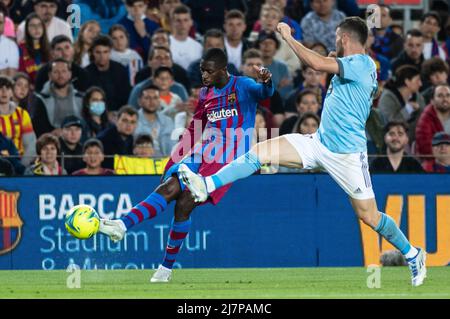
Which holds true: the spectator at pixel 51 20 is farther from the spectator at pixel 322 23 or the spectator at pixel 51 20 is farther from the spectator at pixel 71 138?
the spectator at pixel 322 23

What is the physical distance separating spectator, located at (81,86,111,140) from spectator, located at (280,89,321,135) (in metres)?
2.64

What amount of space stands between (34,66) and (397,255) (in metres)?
6.64

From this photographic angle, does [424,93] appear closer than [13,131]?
No

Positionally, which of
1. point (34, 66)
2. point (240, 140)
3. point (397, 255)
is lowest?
point (397, 255)

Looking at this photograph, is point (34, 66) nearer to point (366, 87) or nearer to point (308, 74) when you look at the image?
point (308, 74)

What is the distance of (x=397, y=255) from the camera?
17.5 m

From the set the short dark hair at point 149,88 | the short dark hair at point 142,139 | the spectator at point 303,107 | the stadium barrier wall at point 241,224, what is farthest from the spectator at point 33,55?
the spectator at point 303,107

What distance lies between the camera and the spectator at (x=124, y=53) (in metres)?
20.8

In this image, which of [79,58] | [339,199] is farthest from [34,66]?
A: [339,199]

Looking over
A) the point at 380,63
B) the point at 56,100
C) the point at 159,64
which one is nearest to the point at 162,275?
the point at 56,100

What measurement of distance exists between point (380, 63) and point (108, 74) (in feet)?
14.8

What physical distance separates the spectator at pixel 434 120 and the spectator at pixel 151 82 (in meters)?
3.63
